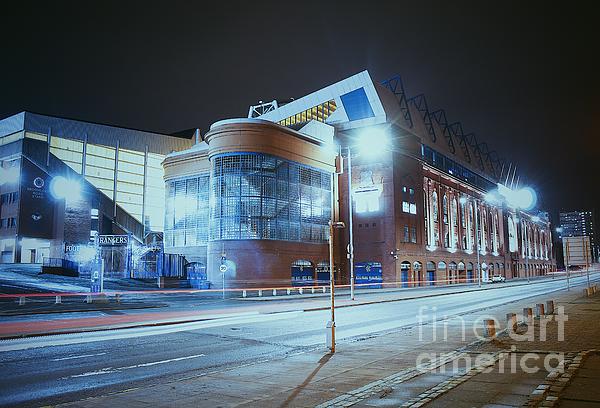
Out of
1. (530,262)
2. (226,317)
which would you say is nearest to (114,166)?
(226,317)

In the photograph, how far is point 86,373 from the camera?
12.0 metres

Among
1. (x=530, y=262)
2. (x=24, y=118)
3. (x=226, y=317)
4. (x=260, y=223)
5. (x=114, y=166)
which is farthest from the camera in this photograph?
(x=530, y=262)

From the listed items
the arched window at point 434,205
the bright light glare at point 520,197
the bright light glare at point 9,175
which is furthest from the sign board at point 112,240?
the bright light glare at point 520,197

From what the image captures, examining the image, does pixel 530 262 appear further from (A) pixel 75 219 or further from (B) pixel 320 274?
(A) pixel 75 219

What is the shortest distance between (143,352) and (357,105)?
68873 millimetres

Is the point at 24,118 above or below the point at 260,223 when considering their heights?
above

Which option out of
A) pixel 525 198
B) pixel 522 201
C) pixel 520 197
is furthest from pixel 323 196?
pixel 525 198

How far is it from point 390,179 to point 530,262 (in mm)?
93178

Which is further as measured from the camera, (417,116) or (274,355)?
(417,116)

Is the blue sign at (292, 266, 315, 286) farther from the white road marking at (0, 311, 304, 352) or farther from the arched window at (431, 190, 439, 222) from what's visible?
the white road marking at (0, 311, 304, 352)

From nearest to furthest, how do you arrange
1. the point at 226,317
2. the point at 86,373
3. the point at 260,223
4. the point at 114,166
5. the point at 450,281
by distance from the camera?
the point at 86,373
the point at 226,317
the point at 260,223
the point at 450,281
the point at 114,166

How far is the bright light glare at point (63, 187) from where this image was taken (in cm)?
6925

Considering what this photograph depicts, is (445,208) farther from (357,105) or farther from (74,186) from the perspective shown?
(74,186)

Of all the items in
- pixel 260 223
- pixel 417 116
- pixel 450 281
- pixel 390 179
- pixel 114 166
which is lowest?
pixel 450 281
